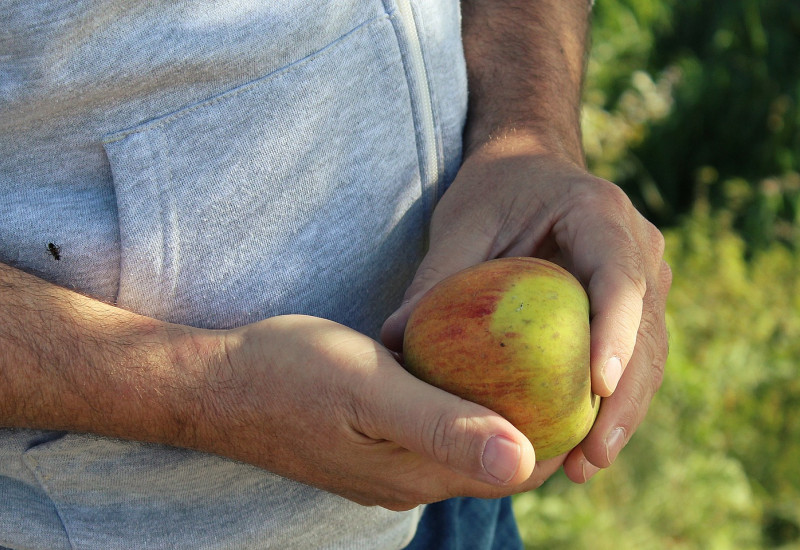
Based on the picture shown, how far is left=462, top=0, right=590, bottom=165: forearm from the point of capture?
1630 millimetres

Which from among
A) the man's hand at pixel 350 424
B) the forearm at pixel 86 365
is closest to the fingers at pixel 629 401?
the man's hand at pixel 350 424

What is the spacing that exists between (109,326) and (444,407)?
507 mm

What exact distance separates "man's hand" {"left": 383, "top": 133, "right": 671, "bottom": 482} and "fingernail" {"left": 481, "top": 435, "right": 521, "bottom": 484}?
206 millimetres

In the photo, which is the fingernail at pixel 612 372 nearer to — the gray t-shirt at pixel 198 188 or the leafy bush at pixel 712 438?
the gray t-shirt at pixel 198 188

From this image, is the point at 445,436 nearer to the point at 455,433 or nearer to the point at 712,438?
Answer: the point at 455,433

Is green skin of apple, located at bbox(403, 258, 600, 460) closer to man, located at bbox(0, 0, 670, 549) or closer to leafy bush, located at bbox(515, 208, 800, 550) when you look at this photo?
man, located at bbox(0, 0, 670, 549)

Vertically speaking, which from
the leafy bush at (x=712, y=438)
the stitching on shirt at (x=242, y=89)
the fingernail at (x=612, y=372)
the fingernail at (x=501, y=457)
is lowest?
the leafy bush at (x=712, y=438)

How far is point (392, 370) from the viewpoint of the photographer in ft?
3.83

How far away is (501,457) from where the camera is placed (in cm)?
109

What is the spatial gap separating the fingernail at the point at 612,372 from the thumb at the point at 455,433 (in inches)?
7.0

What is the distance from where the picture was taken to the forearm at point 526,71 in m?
1.63

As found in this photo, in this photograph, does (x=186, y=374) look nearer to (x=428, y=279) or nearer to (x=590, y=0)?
(x=428, y=279)

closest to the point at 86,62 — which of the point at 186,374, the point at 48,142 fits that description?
the point at 48,142

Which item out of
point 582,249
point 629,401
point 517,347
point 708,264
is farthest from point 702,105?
point 517,347
